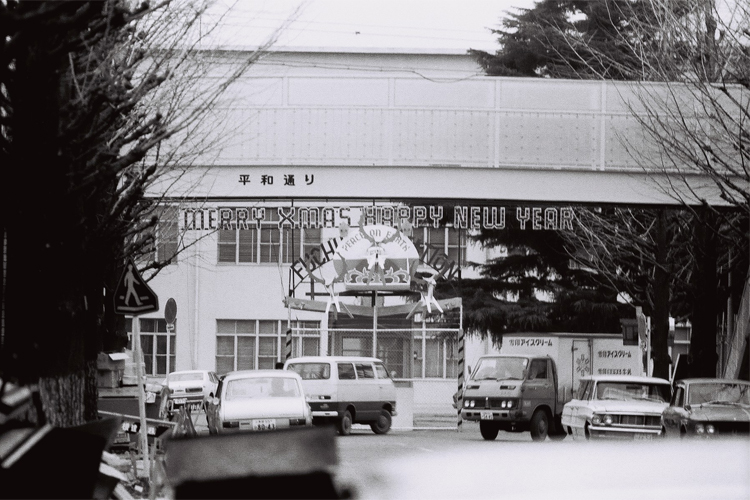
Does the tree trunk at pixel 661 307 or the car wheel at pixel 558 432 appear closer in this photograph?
the car wheel at pixel 558 432

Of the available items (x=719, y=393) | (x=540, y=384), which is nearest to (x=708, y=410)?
(x=719, y=393)

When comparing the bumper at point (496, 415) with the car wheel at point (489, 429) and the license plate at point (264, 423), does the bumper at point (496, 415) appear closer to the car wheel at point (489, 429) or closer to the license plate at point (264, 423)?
the car wheel at point (489, 429)

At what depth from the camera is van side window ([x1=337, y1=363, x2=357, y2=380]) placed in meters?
28.4

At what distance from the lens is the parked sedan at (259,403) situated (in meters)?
21.9

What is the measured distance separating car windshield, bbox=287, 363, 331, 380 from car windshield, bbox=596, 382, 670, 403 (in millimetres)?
8086

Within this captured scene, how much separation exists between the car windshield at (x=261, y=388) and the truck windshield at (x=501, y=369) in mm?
6103

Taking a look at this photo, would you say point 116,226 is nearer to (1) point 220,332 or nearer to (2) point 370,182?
(2) point 370,182

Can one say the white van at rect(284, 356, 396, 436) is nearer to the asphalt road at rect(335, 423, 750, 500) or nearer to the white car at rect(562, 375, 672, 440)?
the white car at rect(562, 375, 672, 440)

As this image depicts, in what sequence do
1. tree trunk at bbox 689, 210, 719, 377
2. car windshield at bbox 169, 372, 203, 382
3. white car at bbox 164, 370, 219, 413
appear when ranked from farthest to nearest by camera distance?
1. car windshield at bbox 169, 372, 203, 382
2. white car at bbox 164, 370, 219, 413
3. tree trunk at bbox 689, 210, 719, 377

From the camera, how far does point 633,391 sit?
2208 cm

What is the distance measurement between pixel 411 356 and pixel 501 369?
329 inches

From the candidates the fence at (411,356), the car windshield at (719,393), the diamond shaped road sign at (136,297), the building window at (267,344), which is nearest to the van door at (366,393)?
the fence at (411,356)

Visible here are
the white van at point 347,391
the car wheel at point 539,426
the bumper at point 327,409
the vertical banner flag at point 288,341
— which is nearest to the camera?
the car wheel at point 539,426

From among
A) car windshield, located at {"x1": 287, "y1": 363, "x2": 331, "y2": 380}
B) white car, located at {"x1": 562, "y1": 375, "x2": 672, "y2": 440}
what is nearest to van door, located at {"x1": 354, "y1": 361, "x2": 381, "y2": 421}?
car windshield, located at {"x1": 287, "y1": 363, "x2": 331, "y2": 380}
